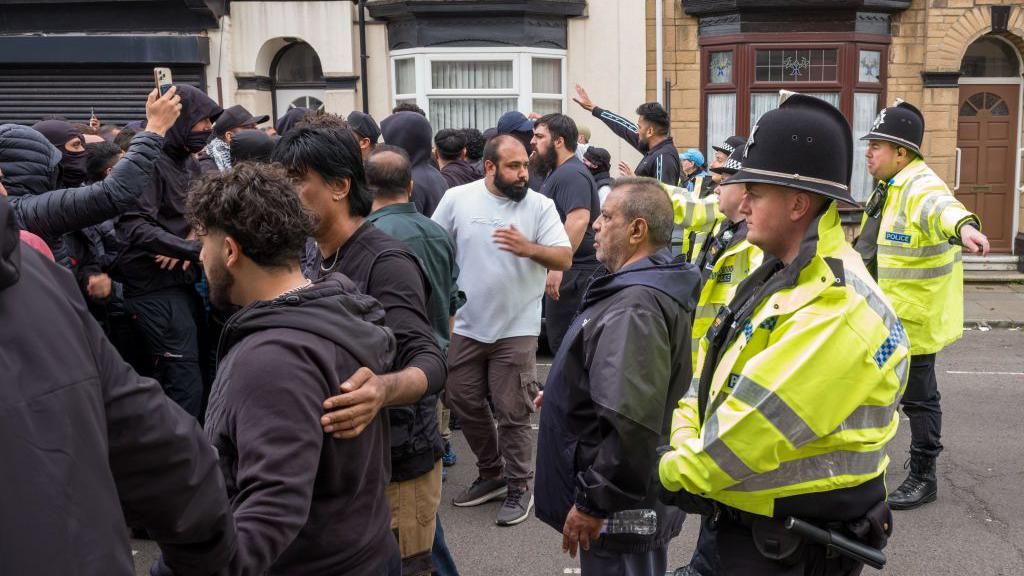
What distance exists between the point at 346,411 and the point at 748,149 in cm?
134

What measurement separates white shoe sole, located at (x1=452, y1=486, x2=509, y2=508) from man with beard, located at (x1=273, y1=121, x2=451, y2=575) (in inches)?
84.7

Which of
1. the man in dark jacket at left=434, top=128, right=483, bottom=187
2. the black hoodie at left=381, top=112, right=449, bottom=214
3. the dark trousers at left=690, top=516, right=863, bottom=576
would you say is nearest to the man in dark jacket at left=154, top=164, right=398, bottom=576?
the dark trousers at left=690, top=516, right=863, bottom=576

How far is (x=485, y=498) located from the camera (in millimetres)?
5781

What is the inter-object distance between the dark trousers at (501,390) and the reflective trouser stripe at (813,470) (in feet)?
9.90

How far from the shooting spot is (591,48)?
46.3ft

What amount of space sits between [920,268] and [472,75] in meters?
9.60

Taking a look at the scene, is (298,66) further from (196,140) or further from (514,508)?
(514,508)

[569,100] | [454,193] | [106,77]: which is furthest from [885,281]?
[106,77]

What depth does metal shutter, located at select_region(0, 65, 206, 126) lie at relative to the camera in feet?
46.4

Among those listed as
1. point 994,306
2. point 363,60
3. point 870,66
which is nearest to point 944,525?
point 994,306

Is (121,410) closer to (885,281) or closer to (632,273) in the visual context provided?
(632,273)

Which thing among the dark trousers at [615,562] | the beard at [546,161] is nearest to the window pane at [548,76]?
the beard at [546,161]

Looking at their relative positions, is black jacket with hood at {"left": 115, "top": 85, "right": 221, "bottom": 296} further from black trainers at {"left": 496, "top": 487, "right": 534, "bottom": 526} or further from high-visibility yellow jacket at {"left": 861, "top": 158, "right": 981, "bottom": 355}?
high-visibility yellow jacket at {"left": 861, "top": 158, "right": 981, "bottom": 355}

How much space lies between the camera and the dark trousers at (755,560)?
105 inches
